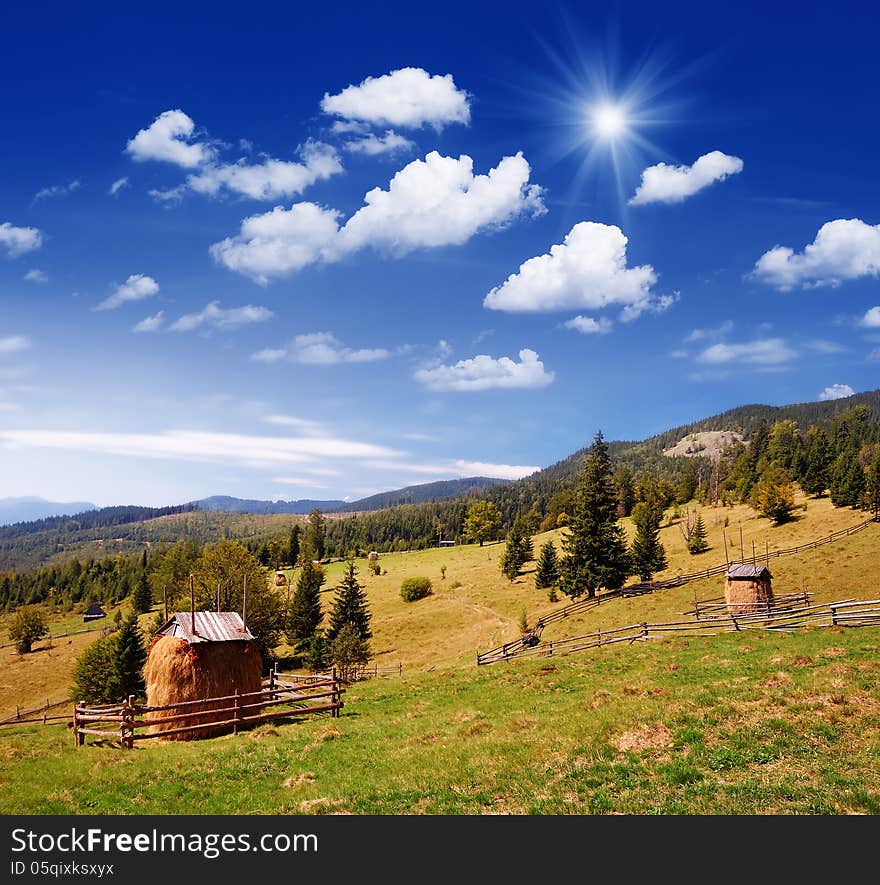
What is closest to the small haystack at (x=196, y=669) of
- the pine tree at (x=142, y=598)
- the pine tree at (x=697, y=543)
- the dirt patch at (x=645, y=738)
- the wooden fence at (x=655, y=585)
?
the dirt patch at (x=645, y=738)

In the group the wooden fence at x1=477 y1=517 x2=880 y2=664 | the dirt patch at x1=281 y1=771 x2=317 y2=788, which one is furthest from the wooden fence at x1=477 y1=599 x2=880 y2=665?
the dirt patch at x1=281 y1=771 x2=317 y2=788

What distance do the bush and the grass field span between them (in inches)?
2024

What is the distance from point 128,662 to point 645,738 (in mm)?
49802

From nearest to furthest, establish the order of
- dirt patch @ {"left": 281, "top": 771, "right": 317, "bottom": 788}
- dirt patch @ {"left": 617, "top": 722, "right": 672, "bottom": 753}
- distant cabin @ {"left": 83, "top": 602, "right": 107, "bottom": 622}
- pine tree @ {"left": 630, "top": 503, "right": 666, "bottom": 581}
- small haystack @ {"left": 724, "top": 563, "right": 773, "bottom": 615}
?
dirt patch @ {"left": 617, "top": 722, "right": 672, "bottom": 753} < dirt patch @ {"left": 281, "top": 771, "right": 317, "bottom": 788} < small haystack @ {"left": 724, "top": 563, "right": 773, "bottom": 615} < pine tree @ {"left": 630, "top": 503, "right": 666, "bottom": 581} < distant cabin @ {"left": 83, "top": 602, "right": 107, "bottom": 622}

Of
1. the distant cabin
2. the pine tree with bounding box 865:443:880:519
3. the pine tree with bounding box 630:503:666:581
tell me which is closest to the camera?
the pine tree with bounding box 630:503:666:581

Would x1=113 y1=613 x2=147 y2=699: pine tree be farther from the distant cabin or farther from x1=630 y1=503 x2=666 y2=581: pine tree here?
the distant cabin

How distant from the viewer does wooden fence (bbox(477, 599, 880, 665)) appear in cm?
2986

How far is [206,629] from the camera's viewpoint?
80.4ft

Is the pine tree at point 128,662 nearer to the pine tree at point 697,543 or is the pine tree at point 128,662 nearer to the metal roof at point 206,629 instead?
the metal roof at point 206,629

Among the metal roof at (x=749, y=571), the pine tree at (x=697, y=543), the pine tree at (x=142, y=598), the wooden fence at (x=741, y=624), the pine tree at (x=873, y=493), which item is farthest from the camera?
the pine tree at (x=142, y=598)

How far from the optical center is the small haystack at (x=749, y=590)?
138 ft

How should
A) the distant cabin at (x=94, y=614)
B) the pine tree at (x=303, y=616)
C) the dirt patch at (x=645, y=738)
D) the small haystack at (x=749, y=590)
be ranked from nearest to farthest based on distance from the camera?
the dirt patch at (x=645, y=738) → the small haystack at (x=749, y=590) → the pine tree at (x=303, y=616) → the distant cabin at (x=94, y=614)

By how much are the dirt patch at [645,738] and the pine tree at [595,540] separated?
4247cm
